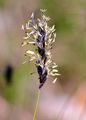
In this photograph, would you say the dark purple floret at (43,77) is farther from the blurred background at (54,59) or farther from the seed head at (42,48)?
the blurred background at (54,59)

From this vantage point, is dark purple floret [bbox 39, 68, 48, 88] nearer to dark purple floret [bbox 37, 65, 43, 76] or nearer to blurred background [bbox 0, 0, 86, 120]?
dark purple floret [bbox 37, 65, 43, 76]

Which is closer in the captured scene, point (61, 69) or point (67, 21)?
point (61, 69)

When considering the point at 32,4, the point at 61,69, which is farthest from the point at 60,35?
the point at 32,4

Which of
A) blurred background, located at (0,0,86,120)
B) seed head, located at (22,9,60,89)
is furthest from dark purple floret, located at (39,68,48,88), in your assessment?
blurred background, located at (0,0,86,120)

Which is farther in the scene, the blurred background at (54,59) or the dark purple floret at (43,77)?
the blurred background at (54,59)

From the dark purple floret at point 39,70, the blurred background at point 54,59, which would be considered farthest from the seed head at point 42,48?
the blurred background at point 54,59

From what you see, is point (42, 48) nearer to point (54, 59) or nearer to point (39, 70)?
point (39, 70)

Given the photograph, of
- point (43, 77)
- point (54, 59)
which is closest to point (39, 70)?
point (43, 77)

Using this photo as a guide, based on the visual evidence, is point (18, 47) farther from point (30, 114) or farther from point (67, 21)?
point (67, 21)
